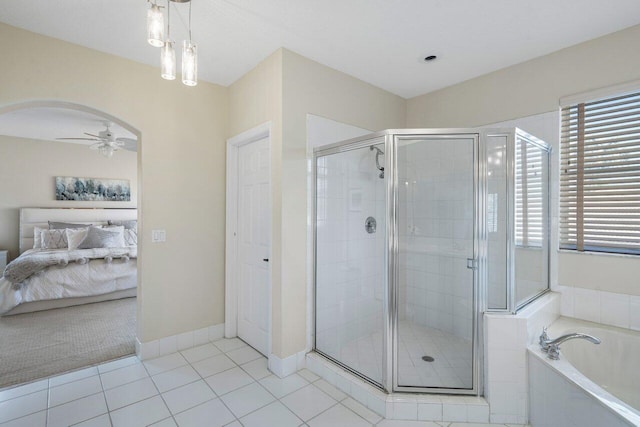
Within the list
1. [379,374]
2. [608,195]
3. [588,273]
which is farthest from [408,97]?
[379,374]

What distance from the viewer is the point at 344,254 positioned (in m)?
2.62

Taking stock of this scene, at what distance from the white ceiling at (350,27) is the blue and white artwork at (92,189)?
4.39 m

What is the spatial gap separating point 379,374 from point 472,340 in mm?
692

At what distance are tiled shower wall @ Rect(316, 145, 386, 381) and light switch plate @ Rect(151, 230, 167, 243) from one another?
140 centimetres

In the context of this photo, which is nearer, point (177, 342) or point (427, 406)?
point (427, 406)

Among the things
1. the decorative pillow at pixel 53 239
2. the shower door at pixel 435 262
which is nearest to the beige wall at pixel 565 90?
the shower door at pixel 435 262

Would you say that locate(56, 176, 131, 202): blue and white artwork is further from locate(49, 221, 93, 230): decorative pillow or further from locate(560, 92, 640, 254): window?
locate(560, 92, 640, 254): window

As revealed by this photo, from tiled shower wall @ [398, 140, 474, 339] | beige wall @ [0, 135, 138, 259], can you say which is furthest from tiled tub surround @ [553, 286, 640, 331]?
beige wall @ [0, 135, 138, 259]

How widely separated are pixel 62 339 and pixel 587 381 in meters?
4.29

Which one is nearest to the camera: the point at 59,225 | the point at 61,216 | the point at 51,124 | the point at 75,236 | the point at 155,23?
the point at 155,23

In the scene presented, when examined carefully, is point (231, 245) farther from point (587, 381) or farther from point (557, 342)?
point (587, 381)

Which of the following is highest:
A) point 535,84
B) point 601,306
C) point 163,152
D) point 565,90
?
point 535,84

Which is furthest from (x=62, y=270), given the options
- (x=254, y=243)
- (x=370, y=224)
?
(x=370, y=224)

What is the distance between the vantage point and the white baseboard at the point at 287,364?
2312 millimetres
